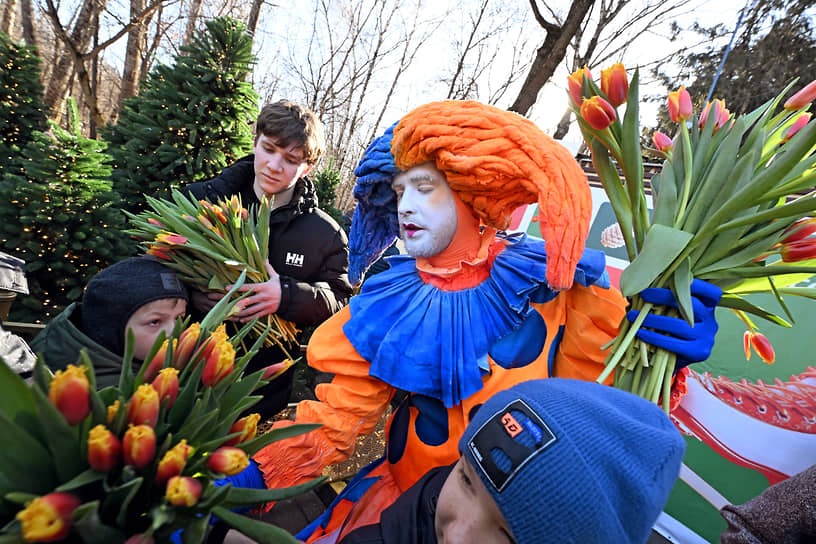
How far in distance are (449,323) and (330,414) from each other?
1.50ft

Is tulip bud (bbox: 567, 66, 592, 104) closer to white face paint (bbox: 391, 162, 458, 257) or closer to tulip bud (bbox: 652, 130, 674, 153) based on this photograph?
tulip bud (bbox: 652, 130, 674, 153)

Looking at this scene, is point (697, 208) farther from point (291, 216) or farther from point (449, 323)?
point (291, 216)

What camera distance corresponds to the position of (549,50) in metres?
4.66

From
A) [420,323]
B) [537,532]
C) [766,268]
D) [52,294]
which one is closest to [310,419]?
[420,323]

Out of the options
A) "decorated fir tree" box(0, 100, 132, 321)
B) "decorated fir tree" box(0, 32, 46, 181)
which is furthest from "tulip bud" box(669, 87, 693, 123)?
"decorated fir tree" box(0, 32, 46, 181)

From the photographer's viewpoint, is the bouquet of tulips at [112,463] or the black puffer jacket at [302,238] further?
the black puffer jacket at [302,238]

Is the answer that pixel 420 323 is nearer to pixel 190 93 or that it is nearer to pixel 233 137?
pixel 233 137

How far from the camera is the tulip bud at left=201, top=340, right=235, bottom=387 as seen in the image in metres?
0.65

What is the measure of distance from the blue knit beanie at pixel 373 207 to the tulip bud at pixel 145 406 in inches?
37.6

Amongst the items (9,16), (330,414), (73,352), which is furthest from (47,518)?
(9,16)

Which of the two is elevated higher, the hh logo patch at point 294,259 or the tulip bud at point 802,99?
the tulip bud at point 802,99

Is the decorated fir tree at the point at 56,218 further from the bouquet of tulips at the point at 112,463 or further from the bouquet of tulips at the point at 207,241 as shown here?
the bouquet of tulips at the point at 112,463

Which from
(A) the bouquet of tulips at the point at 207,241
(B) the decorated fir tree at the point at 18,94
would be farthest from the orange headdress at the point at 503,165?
(B) the decorated fir tree at the point at 18,94

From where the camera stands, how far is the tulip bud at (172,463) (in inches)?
19.3
